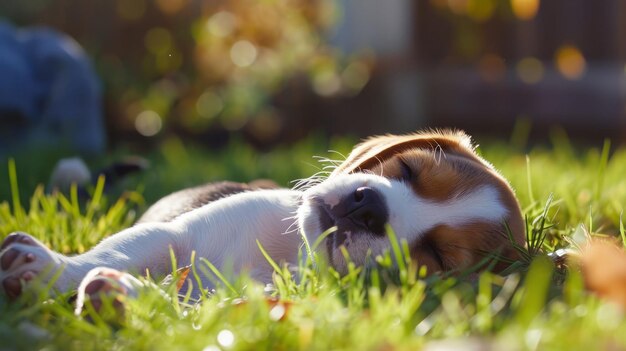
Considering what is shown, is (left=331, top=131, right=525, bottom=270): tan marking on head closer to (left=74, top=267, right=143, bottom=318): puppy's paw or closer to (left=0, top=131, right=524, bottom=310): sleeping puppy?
(left=0, top=131, right=524, bottom=310): sleeping puppy

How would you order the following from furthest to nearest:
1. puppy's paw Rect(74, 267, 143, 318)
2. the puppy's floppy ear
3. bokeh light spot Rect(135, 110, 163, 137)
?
1. bokeh light spot Rect(135, 110, 163, 137)
2. the puppy's floppy ear
3. puppy's paw Rect(74, 267, 143, 318)

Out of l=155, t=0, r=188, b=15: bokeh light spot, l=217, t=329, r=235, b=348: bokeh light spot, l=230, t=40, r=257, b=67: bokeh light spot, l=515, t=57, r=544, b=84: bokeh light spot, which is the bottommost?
l=515, t=57, r=544, b=84: bokeh light spot

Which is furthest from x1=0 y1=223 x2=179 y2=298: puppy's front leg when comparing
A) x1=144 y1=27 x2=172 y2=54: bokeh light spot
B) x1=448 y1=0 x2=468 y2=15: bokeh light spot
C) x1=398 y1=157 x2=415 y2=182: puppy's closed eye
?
x1=448 y1=0 x2=468 y2=15: bokeh light spot

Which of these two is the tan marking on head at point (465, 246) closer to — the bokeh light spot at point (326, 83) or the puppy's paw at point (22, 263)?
the puppy's paw at point (22, 263)

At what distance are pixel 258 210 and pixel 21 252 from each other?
113cm

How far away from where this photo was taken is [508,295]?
8.63ft

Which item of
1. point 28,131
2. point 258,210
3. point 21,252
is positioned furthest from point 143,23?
point 21,252

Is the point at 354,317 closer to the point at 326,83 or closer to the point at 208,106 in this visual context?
the point at 208,106

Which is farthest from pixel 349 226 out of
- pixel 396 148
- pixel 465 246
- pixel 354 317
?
pixel 354 317

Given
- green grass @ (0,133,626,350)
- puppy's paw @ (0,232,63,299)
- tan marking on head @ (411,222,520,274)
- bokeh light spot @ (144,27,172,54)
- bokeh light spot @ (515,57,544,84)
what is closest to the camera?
green grass @ (0,133,626,350)

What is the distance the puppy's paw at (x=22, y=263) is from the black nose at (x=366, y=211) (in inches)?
39.3

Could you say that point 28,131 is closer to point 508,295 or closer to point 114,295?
point 114,295

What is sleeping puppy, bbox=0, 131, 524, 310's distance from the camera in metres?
3.23

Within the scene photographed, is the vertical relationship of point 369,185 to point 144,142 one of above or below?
above
